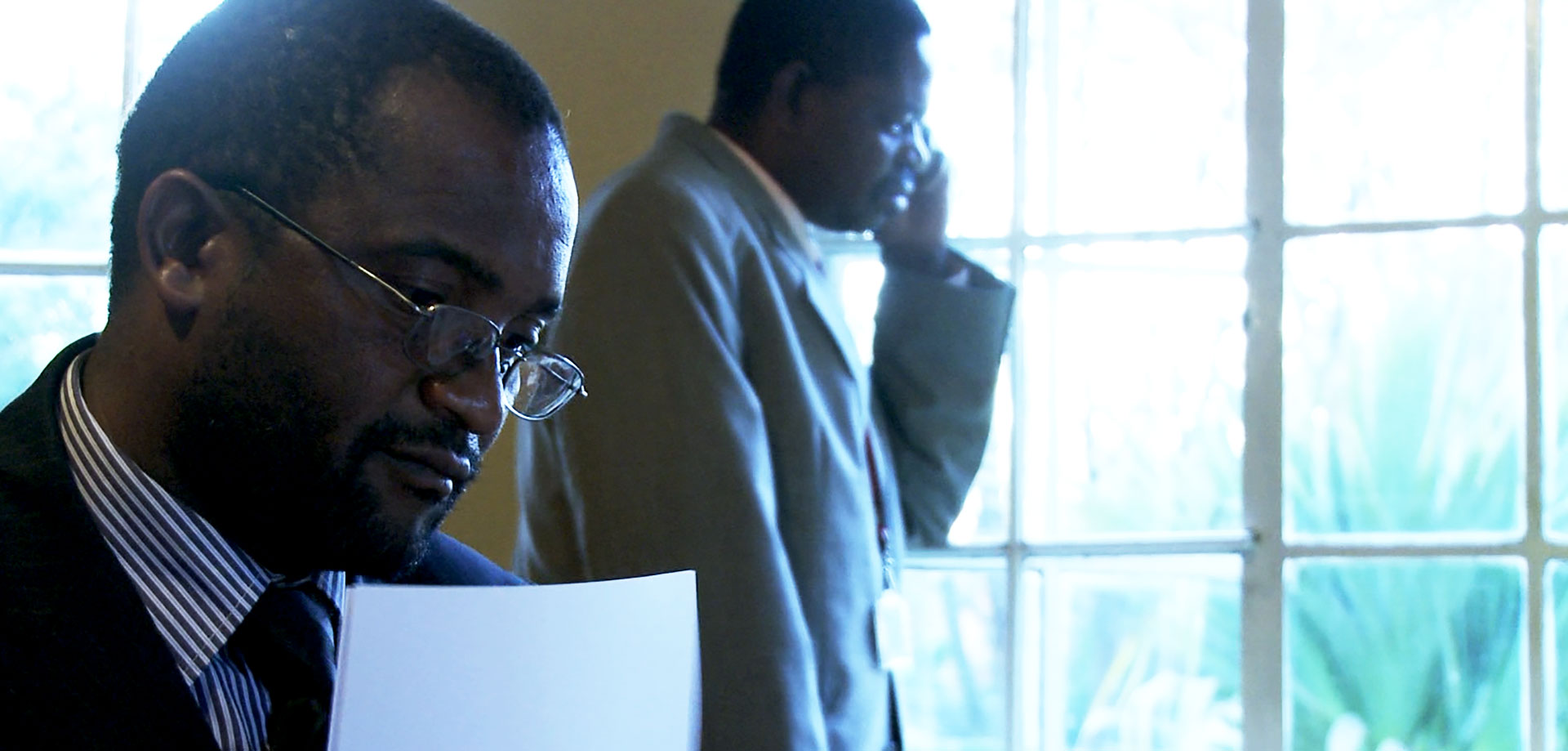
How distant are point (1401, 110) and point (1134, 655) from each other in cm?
87

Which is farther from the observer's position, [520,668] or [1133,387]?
[1133,387]

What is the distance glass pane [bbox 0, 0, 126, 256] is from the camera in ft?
8.25

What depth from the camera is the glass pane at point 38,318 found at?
2502 millimetres

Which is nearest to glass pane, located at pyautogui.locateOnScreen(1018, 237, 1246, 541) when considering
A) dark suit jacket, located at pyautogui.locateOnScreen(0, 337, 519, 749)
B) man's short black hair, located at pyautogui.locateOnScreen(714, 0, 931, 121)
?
man's short black hair, located at pyautogui.locateOnScreen(714, 0, 931, 121)

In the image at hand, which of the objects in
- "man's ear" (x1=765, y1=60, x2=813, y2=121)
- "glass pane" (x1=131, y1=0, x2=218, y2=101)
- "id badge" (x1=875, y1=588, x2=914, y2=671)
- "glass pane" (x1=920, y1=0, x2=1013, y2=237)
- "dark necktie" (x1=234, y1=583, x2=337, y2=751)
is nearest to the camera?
"dark necktie" (x1=234, y1=583, x2=337, y2=751)

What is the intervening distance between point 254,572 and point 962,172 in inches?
65.4

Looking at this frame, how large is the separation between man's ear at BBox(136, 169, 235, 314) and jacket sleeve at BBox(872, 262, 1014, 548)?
1.40m

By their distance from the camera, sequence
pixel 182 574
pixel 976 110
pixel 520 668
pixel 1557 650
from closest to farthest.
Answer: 1. pixel 520 668
2. pixel 182 574
3. pixel 1557 650
4. pixel 976 110

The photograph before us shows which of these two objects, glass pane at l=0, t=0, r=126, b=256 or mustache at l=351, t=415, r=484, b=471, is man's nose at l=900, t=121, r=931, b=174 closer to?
mustache at l=351, t=415, r=484, b=471

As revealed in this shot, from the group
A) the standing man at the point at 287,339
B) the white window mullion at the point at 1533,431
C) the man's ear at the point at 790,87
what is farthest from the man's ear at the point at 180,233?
the white window mullion at the point at 1533,431

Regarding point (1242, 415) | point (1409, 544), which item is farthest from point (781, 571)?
point (1409, 544)

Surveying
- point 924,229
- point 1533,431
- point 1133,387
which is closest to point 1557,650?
point 1533,431

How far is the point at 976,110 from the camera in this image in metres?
2.35

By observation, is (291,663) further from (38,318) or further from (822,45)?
(38,318)
